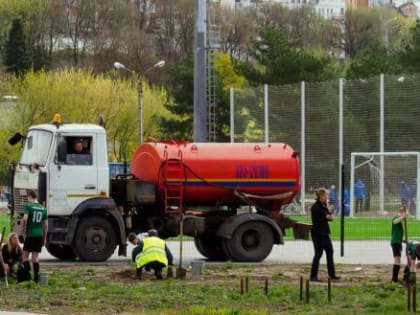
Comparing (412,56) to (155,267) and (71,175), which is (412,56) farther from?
(155,267)

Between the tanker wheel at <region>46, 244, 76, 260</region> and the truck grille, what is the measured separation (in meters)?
1.24

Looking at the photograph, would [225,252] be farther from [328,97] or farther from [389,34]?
[389,34]

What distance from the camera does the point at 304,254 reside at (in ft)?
113

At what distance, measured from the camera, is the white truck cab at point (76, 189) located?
30562mm

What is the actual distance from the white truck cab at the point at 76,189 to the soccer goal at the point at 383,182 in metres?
18.0

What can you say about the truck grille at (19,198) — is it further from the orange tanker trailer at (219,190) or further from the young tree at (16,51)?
the young tree at (16,51)

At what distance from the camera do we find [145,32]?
387 ft

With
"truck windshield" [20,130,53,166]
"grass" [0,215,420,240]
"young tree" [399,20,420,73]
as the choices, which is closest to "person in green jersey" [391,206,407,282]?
"truck windshield" [20,130,53,166]

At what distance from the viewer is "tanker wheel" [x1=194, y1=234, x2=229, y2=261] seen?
32469 millimetres

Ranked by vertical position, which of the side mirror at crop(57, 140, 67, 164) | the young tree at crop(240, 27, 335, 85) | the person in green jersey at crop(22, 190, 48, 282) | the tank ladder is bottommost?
the person in green jersey at crop(22, 190, 48, 282)

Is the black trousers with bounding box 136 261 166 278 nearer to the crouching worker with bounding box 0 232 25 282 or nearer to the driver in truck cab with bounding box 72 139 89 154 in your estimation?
the crouching worker with bounding box 0 232 25 282

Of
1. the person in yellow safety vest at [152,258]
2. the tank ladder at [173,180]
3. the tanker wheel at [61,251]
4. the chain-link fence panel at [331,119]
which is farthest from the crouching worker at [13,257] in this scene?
the chain-link fence panel at [331,119]

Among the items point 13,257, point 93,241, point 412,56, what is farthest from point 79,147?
point 412,56

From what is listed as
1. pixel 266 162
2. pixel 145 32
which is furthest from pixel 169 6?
pixel 266 162
